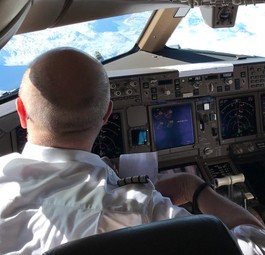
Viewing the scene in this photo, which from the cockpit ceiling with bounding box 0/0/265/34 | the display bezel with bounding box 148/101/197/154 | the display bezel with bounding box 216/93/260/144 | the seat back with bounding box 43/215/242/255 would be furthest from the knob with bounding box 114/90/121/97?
the seat back with bounding box 43/215/242/255

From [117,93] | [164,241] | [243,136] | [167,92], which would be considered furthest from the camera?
[243,136]

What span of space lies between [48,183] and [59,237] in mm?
155

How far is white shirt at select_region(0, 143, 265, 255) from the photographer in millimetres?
1165

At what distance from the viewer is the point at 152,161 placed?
58.4 inches

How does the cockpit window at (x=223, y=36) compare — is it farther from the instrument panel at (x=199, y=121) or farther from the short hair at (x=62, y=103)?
the short hair at (x=62, y=103)

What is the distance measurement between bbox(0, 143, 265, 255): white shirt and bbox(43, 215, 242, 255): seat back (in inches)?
8.4

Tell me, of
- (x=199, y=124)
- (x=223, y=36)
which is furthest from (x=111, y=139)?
(x=223, y=36)

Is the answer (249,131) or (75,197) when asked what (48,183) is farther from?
(249,131)

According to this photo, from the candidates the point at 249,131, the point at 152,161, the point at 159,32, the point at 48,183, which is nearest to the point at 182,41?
the point at 159,32

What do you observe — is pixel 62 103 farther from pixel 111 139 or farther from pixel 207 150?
pixel 207 150

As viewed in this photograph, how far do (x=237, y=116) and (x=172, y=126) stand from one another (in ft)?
2.07

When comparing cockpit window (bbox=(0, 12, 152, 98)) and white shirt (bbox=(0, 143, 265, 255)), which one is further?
cockpit window (bbox=(0, 12, 152, 98))

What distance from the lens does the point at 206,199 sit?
1.37 m

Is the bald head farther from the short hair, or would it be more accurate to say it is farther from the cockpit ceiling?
the cockpit ceiling
